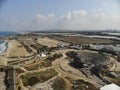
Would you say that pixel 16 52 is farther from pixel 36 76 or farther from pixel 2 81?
pixel 2 81

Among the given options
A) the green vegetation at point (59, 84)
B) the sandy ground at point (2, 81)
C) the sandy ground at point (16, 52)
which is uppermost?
the green vegetation at point (59, 84)

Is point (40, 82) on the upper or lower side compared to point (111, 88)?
lower

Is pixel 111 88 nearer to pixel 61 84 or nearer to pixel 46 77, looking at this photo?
pixel 61 84

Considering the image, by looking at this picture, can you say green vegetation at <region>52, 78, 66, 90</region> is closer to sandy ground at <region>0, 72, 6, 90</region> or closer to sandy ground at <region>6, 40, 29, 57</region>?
sandy ground at <region>0, 72, 6, 90</region>

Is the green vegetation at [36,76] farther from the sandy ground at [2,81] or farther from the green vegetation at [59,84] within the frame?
the sandy ground at [2,81]

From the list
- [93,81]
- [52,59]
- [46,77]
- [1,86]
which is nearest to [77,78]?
[93,81]

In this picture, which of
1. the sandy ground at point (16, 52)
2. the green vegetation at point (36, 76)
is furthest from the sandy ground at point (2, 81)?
the sandy ground at point (16, 52)
